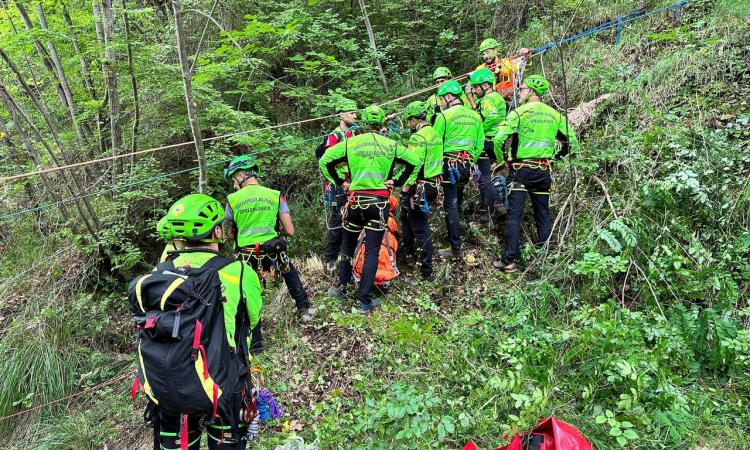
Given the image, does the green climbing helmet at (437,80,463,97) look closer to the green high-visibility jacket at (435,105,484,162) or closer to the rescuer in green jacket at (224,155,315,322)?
the green high-visibility jacket at (435,105,484,162)

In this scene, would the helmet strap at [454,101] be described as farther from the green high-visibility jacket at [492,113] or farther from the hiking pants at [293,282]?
the hiking pants at [293,282]

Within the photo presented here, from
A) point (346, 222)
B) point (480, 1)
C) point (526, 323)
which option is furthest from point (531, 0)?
point (526, 323)

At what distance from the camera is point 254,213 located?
468cm

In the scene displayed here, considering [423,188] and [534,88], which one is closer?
[534,88]

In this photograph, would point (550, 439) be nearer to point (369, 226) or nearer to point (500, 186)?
point (369, 226)

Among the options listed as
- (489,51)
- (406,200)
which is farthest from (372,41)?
(406,200)

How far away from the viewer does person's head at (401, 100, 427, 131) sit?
225 inches

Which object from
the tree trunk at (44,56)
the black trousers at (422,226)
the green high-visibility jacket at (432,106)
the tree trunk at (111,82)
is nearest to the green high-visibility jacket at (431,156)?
the black trousers at (422,226)

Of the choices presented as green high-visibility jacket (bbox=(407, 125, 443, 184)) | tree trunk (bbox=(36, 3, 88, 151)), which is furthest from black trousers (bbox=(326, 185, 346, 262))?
tree trunk (bbox=(36, 3, 88, 151))

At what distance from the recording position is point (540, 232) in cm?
581

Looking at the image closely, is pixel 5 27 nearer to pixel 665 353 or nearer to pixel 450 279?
pixel 450 279

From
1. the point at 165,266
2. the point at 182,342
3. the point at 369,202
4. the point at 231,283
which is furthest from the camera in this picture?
the point at 369,202

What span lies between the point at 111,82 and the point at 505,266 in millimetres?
6415

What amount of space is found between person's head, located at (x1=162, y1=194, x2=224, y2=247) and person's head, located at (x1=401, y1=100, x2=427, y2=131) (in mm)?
3397
